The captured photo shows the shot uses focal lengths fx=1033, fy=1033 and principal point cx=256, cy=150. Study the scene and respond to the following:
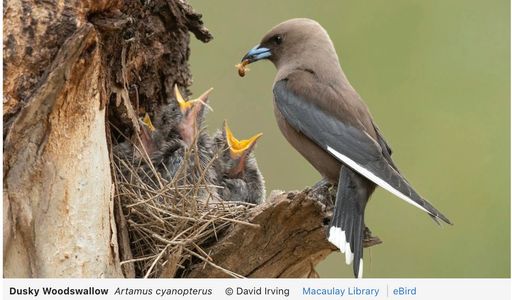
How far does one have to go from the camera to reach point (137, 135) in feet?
17.8

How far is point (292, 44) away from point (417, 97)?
9.16 ft

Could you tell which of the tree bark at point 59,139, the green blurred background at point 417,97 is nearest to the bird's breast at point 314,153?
the tree bark at point 59,139

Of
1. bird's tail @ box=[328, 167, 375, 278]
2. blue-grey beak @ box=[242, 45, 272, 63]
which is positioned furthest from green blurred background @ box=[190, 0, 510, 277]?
bird's tail @ box=[328, 167, 375, 278]

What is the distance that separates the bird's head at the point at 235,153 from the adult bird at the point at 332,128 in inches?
10.2

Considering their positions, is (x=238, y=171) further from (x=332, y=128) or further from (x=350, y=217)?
(x=350, y=217)

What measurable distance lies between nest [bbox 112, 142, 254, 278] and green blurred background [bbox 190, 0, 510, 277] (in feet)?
8.30

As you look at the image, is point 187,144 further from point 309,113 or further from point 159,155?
point 309,113

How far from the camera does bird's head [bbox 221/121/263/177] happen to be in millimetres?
6016

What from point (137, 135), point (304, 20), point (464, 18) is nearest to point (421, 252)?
point (464, 18)

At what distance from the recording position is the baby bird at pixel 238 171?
592cm

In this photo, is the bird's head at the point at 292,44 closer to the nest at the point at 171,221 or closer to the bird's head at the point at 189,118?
the bird's head at the point at 189,118

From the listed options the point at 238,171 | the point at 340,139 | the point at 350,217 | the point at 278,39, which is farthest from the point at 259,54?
the point at 350,217

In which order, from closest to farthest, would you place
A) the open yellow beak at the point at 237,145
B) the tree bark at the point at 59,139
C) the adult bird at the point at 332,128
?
the tree bark at the point at 59,139 → the adult bird at the point at 332,128 → the open yellow beak at the point at 237,145

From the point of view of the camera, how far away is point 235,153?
Answer: 6051 millimetres
